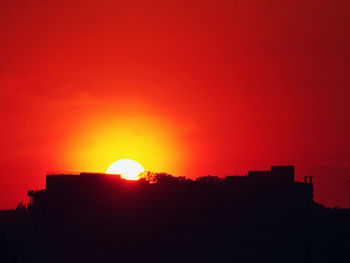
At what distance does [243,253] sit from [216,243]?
267 centimetres

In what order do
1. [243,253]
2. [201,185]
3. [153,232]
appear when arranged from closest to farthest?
[243,253] → [153,232] → [201,185]

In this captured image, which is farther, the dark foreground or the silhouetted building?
the silhouetted building

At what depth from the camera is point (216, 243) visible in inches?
2069

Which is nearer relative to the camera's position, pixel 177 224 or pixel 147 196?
pixel 177 224

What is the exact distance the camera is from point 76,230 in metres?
54.8

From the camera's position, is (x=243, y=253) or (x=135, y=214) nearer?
(x=243, y=253)

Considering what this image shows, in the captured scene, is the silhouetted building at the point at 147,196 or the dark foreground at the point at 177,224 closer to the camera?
the dark foreground at the point at 177,224

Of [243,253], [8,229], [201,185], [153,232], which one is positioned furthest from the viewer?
[201,185]

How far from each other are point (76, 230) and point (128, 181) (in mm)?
7905

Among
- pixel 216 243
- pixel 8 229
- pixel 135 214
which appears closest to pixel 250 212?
pixel 216 243

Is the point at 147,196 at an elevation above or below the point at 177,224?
above

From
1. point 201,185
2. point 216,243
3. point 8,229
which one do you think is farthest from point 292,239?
point 8,229

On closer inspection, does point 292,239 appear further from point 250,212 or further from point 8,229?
point 8,229

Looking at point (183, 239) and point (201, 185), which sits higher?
point (201, 185)
